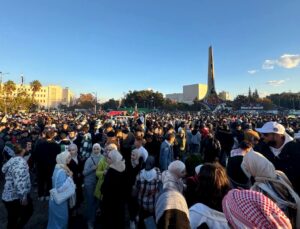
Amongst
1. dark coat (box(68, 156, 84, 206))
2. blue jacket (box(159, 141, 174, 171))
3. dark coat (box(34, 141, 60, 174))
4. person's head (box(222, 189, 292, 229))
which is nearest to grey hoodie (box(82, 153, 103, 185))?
dark coat (box(68, 156, 84, 206))

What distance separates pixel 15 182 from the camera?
13.7 feet

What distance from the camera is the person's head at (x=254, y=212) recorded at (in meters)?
1.24

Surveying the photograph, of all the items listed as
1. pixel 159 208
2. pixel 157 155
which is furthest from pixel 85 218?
pixel 159 208

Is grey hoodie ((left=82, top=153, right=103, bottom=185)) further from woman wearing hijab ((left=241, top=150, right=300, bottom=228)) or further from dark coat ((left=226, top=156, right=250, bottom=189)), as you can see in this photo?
woman wearing hijab ((left=241, top=150, right=300, bottom=228))

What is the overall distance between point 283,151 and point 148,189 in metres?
2.20

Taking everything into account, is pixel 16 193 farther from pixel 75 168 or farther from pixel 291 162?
pixel 291 162

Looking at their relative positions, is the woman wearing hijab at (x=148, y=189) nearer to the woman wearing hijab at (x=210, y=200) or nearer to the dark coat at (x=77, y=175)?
the woman wearing hijab at (x=210, y=200)

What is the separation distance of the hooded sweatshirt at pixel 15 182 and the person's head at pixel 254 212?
403 cm

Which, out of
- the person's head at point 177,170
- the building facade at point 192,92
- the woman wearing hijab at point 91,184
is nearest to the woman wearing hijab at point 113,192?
the woman wearing hijab at point 91,184

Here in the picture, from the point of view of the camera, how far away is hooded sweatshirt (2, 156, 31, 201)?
4203 millimetres

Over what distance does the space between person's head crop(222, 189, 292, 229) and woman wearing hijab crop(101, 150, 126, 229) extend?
9.41 ft

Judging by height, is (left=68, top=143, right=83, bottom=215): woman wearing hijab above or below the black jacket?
below

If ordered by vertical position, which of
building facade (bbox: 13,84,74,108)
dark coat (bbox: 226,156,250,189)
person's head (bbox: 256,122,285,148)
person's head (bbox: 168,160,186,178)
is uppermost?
building facade (bbox: 13,84,74,108)

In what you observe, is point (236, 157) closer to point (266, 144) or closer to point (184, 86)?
point (266, 144)
